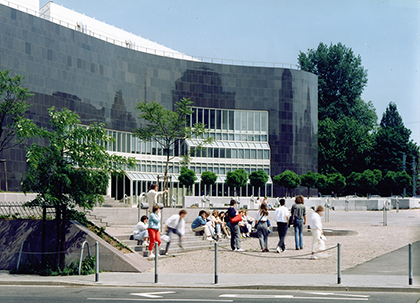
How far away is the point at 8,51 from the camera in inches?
1770

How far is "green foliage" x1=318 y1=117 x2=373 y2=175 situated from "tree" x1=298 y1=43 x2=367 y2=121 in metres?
5.42

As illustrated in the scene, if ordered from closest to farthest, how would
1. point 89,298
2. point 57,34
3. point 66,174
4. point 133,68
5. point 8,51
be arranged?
point 89,298 → point 66,174 → point 8,51 → point 57,34 → point 133,68

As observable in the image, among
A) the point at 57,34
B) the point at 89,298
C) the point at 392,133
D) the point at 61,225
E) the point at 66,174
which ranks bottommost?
the point at 89,298

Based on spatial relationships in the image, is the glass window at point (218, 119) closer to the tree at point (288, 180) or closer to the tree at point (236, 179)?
the tree at point (288, 180)

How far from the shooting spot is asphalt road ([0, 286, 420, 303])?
1138cm

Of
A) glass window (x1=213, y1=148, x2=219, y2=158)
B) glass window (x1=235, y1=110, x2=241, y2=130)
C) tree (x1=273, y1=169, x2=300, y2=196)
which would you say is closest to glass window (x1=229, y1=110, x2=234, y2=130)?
glass window (x1=235, y1=110, x2=241, y2=130)

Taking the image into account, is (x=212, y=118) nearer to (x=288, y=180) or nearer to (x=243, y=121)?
(x=243, y=121)

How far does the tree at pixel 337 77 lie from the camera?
91.2 meters

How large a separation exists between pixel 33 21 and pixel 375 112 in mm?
66811

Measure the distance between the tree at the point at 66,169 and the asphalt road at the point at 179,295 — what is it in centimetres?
345

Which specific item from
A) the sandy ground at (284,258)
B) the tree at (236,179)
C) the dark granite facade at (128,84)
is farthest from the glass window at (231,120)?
the sandy ground at (284,258)

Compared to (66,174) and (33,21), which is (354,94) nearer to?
(33,21)

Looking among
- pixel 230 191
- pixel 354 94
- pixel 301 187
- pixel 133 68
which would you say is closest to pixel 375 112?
pixel 354 94

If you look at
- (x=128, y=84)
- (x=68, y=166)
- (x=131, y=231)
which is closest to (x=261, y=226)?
(x=131, y=231)
